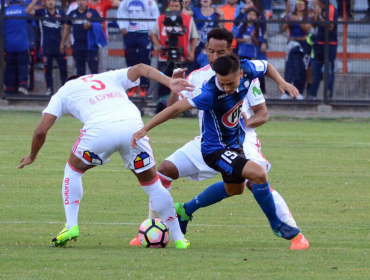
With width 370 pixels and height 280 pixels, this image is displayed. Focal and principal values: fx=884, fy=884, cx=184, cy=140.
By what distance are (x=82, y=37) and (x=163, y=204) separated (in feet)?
40.7

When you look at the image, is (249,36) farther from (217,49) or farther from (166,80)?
(166,80)

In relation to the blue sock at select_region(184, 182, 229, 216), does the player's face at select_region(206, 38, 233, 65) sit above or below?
above

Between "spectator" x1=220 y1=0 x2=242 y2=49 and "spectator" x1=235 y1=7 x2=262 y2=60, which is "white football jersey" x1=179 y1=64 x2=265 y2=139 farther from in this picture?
"spectator" x1=220 y1=0 x2=242 y2=49

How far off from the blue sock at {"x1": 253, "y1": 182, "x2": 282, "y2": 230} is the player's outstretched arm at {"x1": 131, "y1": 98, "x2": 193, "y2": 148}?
2.98ft

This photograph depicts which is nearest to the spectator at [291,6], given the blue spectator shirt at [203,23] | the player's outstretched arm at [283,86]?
the blue spectator shirt at [203,23]

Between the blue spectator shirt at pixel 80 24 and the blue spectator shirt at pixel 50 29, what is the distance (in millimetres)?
255

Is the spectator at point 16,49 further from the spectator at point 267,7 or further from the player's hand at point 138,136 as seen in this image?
the player's hand at point 138,136

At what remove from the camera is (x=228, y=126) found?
7.52 meters

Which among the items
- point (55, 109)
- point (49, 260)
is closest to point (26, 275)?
point (49, 260)

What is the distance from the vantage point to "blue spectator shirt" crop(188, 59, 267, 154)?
7301 mm

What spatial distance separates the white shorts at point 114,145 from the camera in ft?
24.2

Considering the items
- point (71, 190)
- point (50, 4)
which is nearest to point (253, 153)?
point (71, 190)

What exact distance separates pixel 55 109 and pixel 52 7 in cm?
1258

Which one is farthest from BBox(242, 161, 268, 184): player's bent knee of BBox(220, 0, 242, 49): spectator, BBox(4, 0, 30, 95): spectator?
BBox(4, 0, 30, 95): spectator
